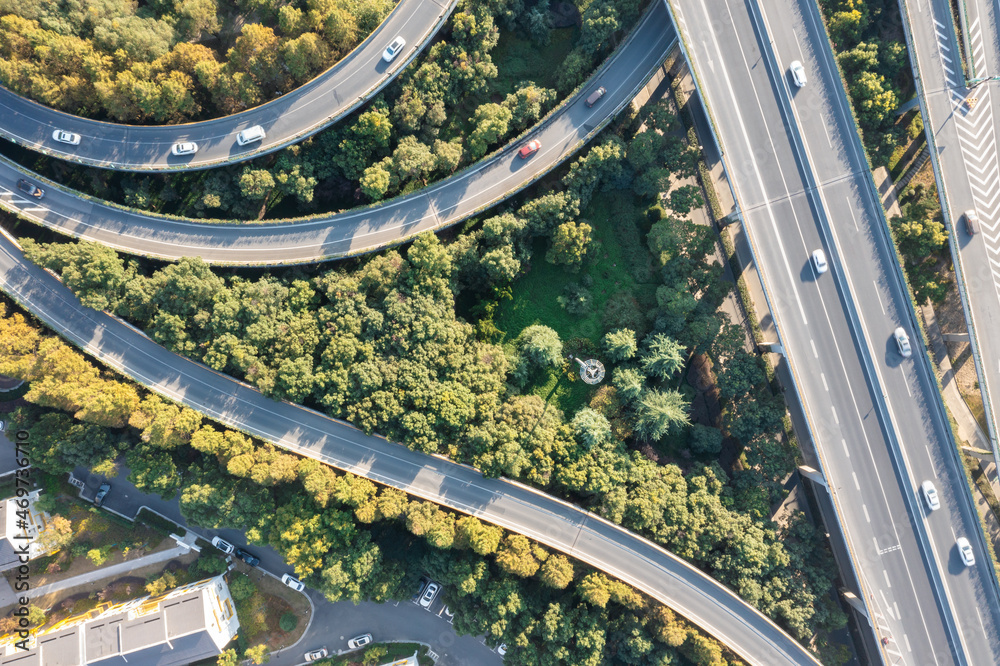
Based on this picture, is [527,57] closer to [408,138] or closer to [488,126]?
[488,126]

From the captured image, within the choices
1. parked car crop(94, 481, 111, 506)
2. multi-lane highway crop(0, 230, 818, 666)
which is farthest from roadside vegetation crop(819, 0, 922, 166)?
parked car crop(94, 481, 111, 506)

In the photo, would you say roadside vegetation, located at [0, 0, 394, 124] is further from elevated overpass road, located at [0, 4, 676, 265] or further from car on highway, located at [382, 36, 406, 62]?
elevated overpass road, located at [0, 4, 676, 265]

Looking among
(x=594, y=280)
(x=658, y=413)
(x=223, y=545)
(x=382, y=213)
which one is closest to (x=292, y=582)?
(x=223, y=545)

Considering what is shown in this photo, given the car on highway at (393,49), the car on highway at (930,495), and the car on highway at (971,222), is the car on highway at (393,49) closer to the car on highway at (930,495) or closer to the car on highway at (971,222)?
the car on highway at (971,222)

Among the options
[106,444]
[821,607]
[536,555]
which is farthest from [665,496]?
[106,444]

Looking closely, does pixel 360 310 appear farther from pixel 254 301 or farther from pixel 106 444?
pixel 106 444

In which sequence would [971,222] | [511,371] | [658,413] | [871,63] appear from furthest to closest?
[511,371] → [971,222] → [871,63] → [658,413]
